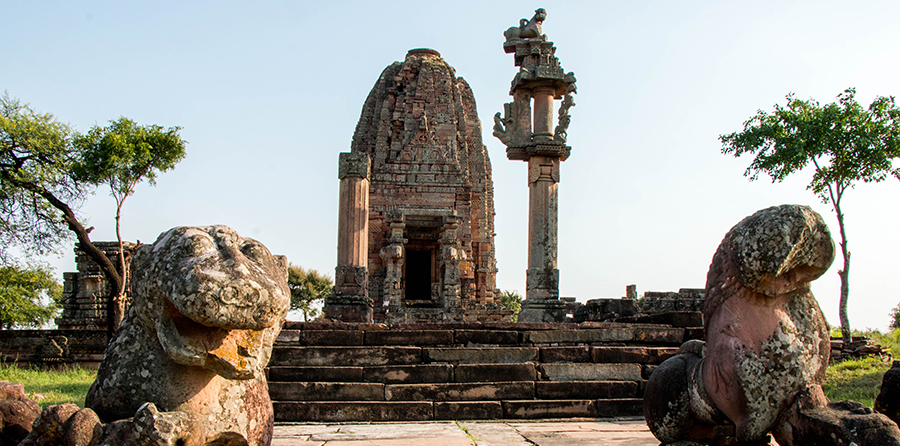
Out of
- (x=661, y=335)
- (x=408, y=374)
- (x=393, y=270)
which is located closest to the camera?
(x=408, y=374)

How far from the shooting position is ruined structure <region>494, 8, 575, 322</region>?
12281 millimetres

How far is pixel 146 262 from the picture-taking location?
230 centimetres

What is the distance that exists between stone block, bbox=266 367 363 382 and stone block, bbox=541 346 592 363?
77.8 inches

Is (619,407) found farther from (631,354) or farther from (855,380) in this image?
(855,380)

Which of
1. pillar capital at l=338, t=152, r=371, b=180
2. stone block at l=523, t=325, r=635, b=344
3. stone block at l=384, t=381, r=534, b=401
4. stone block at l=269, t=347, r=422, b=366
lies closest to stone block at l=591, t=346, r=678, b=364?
stone block at l=523, t=325, r=635, b=344

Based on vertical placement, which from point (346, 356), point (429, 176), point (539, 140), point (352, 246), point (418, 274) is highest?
point (429, 176)

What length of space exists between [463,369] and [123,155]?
10705 mm

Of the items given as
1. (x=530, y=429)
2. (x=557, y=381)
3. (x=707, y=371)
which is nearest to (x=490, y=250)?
Answer: (x=557, y=381)

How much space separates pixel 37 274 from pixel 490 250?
1626 centimetres

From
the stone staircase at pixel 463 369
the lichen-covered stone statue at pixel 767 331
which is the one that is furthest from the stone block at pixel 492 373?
the lichen-covered stone statue at pixel 767 331

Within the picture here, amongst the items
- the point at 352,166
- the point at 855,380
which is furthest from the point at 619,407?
the point at 352,166

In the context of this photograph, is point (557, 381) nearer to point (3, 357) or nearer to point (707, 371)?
point (707, 371)

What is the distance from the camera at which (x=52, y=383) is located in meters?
8.83

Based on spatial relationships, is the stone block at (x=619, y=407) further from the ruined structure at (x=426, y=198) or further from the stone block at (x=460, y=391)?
the ruined structure at (x=426, y=198)
